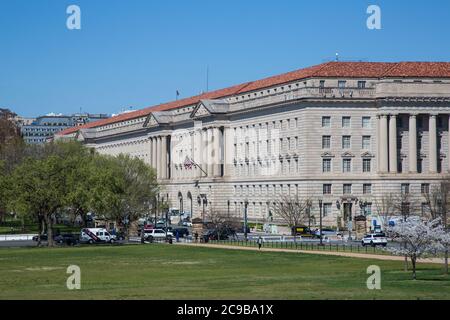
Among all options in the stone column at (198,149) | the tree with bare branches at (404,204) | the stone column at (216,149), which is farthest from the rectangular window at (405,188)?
the stone column at (198,149)

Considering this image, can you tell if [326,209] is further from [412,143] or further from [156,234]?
[156,234]

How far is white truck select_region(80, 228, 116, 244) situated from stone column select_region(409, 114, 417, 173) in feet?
132

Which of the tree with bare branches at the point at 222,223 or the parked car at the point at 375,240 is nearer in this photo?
the parked car at the point at 375,240

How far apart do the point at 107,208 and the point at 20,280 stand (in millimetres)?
48172

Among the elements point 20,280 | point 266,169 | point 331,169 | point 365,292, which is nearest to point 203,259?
point 20,280

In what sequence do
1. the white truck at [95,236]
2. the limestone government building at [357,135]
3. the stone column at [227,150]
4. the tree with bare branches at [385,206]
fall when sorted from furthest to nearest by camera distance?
the stone column at [227,150]
the limestone government building at [357,135]
the tree with bare branches at [385,206]
the white truck at [95,236]

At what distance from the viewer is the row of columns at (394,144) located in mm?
143000

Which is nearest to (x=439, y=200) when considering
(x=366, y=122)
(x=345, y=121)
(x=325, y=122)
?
(x=366, y=122)

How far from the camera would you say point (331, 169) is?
146 metres

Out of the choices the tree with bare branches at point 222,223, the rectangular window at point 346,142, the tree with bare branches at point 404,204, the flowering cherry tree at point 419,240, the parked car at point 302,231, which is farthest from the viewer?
Answer: the rectangular window at point 346,142

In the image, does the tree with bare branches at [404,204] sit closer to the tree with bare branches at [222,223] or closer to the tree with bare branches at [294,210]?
the tree with bare branches at [294,210]

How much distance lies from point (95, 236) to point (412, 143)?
43.5 m

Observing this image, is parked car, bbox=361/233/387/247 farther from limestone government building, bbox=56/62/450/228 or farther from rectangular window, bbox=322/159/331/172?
rectangular window, bbox=322/159/331/172

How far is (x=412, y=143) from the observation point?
143 meters
